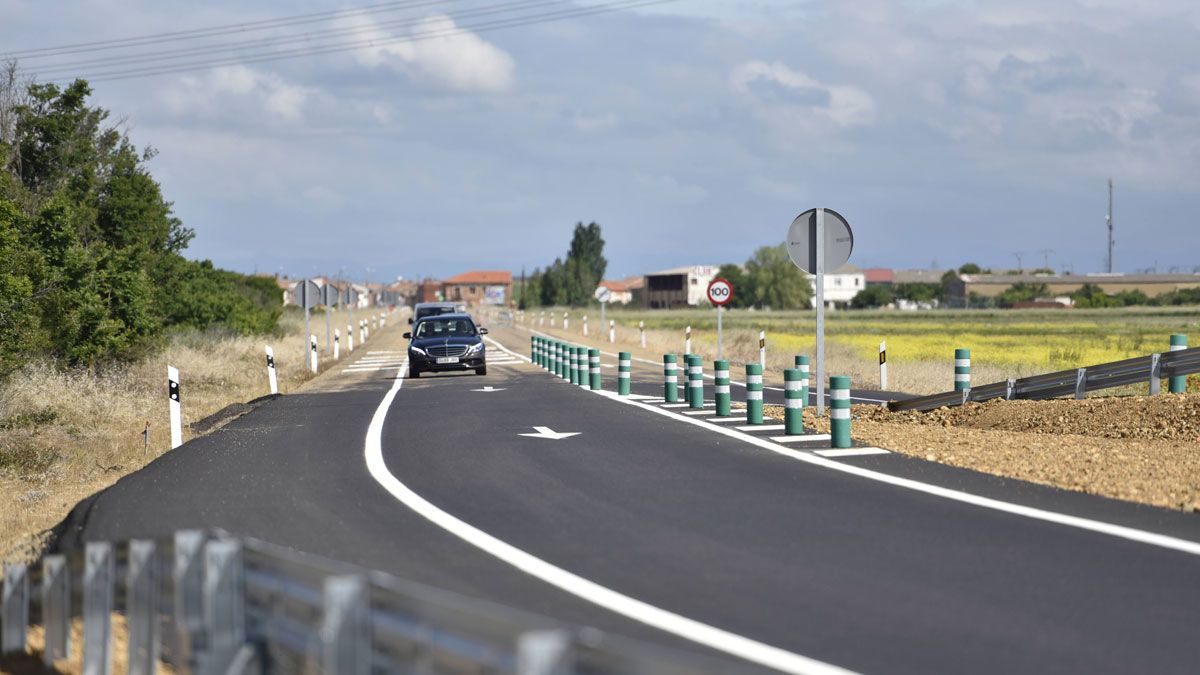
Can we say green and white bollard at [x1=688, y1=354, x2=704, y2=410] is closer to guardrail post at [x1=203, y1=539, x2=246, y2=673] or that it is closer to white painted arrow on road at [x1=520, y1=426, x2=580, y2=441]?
white painted arrow on road at [x1=520, y1=426, x2=580, y2=441]

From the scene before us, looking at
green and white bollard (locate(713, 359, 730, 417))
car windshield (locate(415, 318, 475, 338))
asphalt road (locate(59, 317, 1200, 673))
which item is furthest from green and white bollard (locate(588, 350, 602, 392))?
asphalt road (locate(59, 317, 1200, 673))

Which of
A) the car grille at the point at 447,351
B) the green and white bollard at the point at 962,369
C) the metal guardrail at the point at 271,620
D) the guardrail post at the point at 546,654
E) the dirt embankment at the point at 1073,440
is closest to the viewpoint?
the guardrail post at the point at 546,654

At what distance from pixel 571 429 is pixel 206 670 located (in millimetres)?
13163

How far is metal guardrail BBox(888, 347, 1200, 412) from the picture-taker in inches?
846

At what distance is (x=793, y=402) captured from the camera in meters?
16.7

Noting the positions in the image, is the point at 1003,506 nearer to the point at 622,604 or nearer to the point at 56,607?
the point at 622,604

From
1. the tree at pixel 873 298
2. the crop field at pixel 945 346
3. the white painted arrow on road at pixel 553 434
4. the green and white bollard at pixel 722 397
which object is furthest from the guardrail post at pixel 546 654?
the tree at pixel 873 298

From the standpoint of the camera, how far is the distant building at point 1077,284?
172 meters

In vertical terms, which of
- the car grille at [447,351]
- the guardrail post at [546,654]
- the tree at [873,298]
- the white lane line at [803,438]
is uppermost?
the guardrail post at [546,654]

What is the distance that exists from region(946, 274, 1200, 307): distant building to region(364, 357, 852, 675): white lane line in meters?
167

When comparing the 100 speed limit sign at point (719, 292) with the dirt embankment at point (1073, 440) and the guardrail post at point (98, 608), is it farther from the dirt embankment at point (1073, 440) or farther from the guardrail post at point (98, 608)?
the guardrail post at point (98, 608)

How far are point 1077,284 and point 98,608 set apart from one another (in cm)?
19102

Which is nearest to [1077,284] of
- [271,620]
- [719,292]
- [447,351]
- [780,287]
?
[780,287]

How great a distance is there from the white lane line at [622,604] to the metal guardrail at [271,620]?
1526 mm
